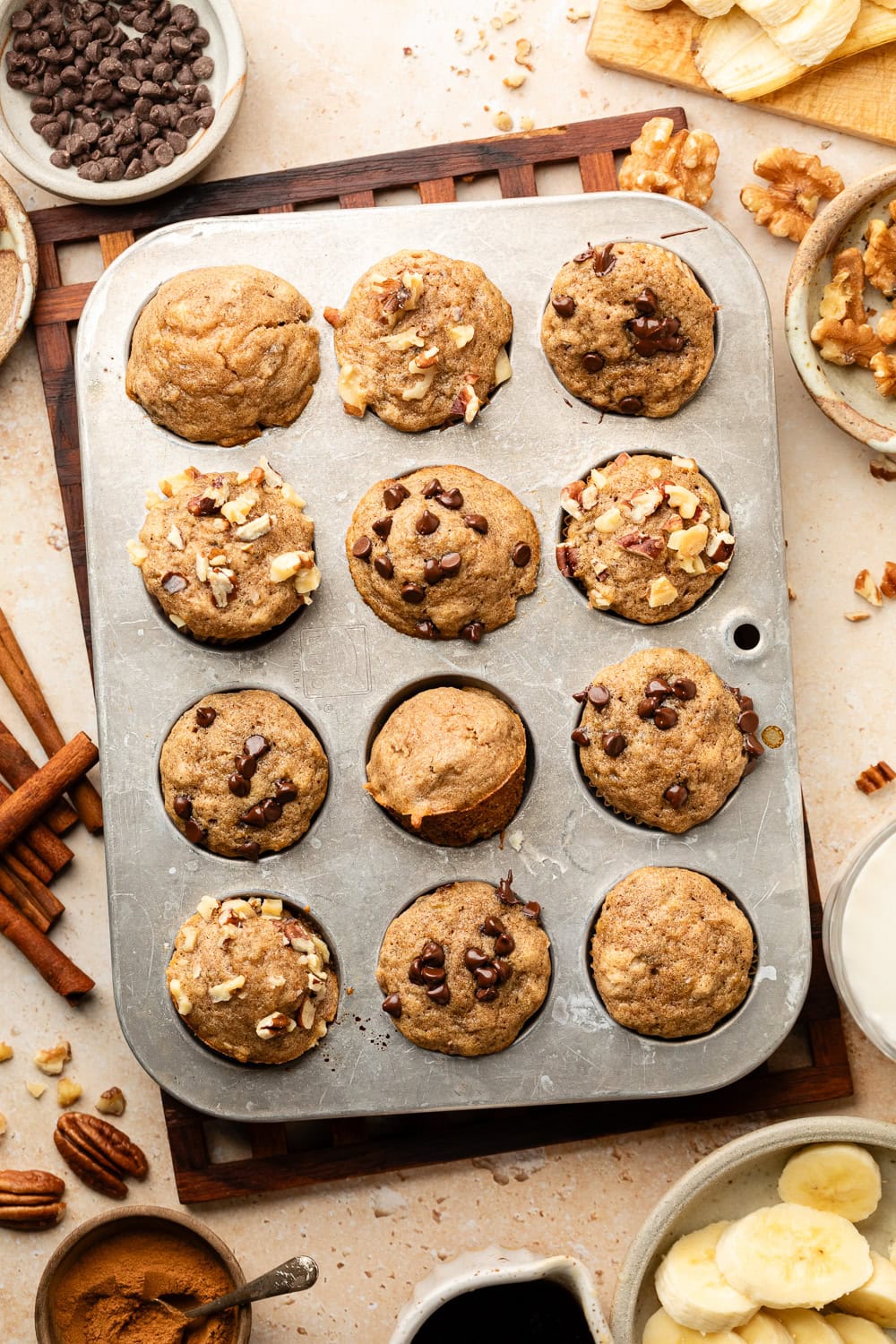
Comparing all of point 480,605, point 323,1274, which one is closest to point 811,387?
point 480,605

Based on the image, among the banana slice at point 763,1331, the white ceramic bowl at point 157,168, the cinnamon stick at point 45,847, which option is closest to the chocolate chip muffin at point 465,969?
the banana slice at point 763,1331

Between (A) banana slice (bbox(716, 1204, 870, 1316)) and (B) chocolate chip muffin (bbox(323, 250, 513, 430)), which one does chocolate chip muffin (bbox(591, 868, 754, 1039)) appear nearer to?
(A) banana slice (bbox(716, 1204, 870, 1316))

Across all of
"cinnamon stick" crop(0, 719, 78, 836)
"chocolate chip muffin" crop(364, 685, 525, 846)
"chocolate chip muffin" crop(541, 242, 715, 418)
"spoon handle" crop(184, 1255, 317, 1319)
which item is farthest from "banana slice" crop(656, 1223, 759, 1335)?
"chocolate chip muffin" crop(541, 242, 715, 418)

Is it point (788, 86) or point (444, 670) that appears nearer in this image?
point (444, 670)

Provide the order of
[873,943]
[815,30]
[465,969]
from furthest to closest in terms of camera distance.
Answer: [815,30] < [873,943] < [465,969]

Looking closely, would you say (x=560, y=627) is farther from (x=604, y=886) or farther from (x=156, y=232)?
(x=156, y=232)

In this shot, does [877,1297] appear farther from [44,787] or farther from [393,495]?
[44,787]

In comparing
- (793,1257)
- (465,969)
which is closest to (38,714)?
(465,969)
